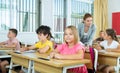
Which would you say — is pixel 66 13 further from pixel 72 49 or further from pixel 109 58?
pixel 72 49

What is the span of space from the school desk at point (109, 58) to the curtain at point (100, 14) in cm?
348

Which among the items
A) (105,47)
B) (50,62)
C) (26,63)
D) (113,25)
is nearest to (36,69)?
(26,63)

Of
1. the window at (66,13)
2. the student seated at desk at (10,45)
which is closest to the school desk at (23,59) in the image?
the student seated at desk at (10,45)

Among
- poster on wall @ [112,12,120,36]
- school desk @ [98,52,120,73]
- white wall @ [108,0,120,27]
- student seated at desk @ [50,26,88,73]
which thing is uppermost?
white wall @ [108,0,120,27]

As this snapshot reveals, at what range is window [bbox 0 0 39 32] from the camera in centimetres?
474

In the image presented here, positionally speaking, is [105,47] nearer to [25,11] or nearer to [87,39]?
[87,39]

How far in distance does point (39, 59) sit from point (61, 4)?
3934mm

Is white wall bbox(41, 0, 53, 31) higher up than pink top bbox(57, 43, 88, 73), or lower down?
higher up

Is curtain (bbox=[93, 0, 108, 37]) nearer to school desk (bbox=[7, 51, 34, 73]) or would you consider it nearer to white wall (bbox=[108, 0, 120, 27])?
white wall (bbox=[108, 0, 120, 27])

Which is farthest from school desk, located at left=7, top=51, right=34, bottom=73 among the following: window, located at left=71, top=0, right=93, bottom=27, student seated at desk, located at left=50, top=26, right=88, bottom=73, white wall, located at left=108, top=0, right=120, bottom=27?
white wall, located at left=108, top=0, right=120, bottom=27

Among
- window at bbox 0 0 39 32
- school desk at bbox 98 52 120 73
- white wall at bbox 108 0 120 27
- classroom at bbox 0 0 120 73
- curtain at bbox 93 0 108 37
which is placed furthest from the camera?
white wall at bbox 108 0 120 27

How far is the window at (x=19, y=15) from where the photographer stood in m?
4.74

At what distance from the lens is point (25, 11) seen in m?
5.12

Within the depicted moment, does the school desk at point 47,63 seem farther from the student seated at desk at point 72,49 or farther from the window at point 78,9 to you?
the window at point 78,9
